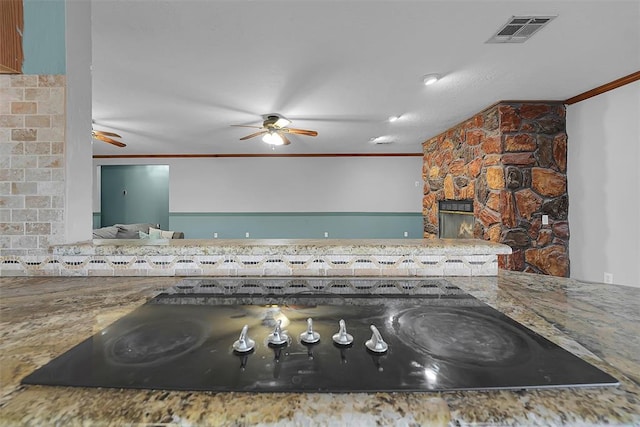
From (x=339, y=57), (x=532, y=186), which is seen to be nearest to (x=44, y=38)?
(x=339, y=57)

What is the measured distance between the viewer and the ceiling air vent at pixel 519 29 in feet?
5.55

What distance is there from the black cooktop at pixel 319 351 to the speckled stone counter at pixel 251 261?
267 mm

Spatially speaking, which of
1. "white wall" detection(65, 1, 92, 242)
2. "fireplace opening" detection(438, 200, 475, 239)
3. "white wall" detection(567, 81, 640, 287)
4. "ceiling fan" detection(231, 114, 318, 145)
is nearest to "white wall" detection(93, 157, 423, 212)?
"fireplace opening" detection(438, 200, 475, 239)

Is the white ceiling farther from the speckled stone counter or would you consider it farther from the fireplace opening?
the speckled stone counter

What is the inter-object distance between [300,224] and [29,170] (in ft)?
17.8

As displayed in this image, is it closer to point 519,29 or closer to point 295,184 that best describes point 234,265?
point 519,29

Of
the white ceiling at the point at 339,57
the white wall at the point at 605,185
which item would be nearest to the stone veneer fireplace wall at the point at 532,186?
the white wall at the point at 605,185

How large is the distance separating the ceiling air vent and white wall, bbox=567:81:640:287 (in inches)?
58.2

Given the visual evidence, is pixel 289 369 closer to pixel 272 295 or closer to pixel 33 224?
pixel 272 295

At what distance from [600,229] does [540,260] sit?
0.58 meters

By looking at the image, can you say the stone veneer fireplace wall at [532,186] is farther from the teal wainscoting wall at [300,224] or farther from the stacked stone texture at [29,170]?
the stacked stone texture at [29,170]

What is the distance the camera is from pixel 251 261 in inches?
48.4

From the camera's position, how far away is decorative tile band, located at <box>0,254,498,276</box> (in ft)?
4.00

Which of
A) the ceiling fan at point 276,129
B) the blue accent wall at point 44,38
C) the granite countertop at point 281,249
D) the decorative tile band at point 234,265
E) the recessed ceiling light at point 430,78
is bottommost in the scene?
the decorative tile band at point 234,265
